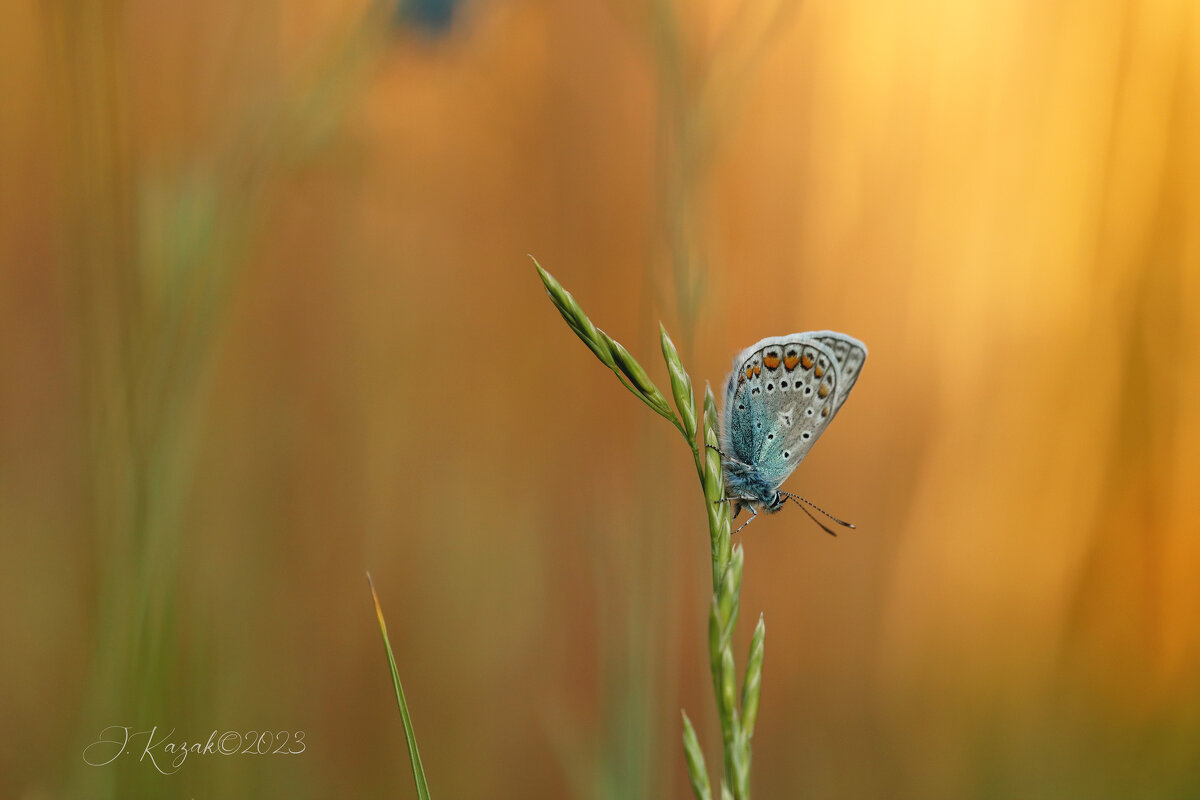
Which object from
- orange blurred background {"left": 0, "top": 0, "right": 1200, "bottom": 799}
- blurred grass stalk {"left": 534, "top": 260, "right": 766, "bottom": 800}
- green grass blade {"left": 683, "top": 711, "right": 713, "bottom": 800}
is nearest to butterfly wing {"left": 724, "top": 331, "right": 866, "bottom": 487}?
orange blurred background {"left": 0, "top": 0, "right": 1200, "bottom": 799}

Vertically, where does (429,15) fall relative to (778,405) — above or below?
above

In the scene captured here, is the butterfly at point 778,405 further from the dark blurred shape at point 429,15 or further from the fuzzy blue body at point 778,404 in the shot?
the dark blurred shape at point 429,15

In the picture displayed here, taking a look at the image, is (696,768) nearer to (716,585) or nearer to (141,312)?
(716,585)

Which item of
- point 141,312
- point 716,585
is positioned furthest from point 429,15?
point 716,585

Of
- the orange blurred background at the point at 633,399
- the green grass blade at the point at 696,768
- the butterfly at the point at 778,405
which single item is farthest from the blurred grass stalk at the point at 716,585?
the orange blurred background at the point at 633,399

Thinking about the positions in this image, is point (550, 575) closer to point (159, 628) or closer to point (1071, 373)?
point (159, 628)
